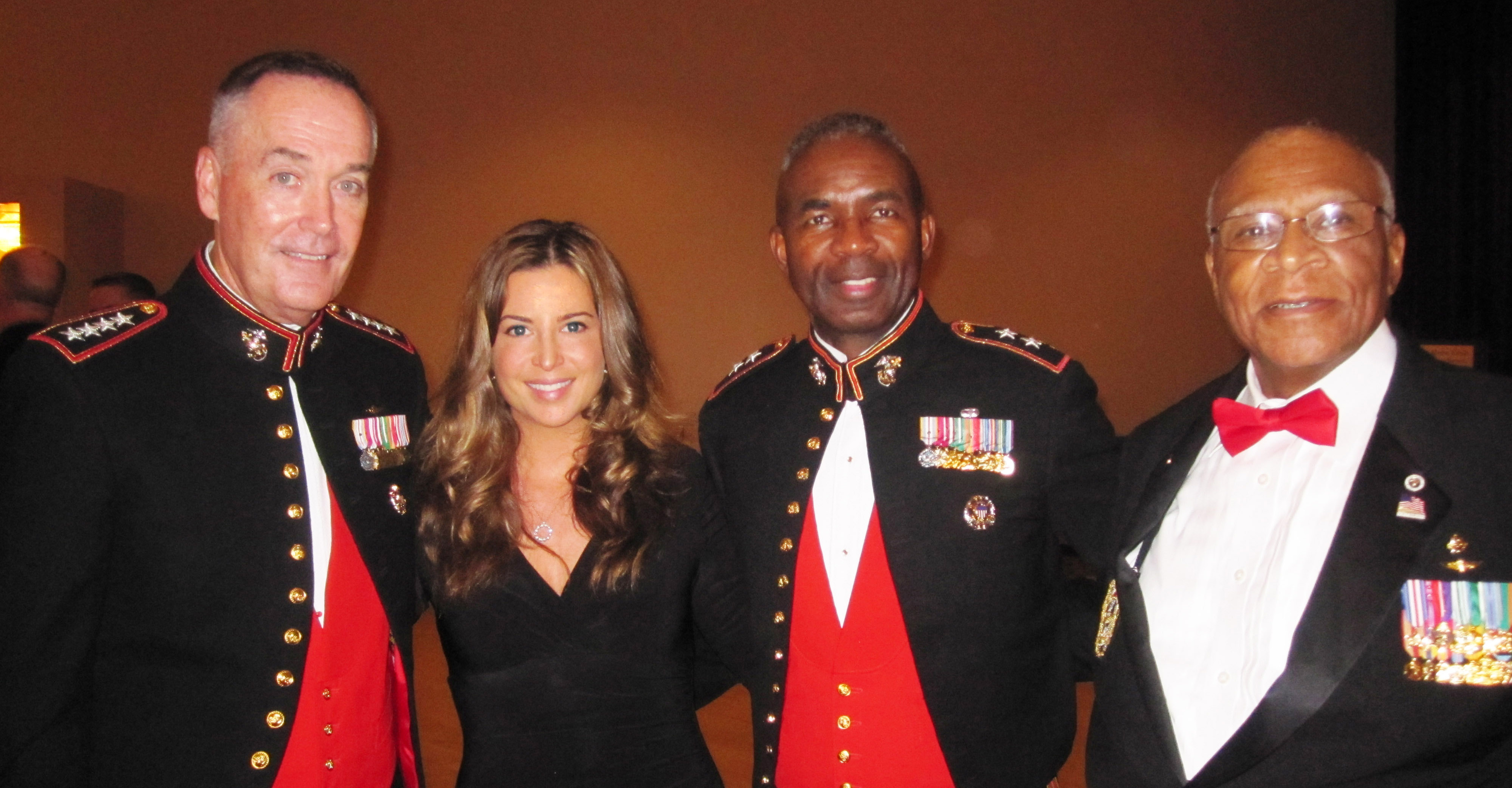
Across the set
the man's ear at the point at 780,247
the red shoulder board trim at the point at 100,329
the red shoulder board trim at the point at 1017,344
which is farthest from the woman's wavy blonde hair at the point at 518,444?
the red shoulder board trim at the point at 1017,344

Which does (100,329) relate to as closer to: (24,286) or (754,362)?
(754,362)

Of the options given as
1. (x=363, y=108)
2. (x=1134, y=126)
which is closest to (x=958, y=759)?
(x=363, y=108)

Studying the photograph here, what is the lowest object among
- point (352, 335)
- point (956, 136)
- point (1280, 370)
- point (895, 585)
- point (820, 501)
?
point (895, 585)

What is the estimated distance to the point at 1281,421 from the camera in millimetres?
1277

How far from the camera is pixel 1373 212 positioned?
1.33 meters

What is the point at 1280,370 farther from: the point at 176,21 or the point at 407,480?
the point at 176,21

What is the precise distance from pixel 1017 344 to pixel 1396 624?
82cm

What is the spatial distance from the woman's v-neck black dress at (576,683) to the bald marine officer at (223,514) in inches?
5.3

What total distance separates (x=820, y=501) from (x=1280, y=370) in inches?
30.9

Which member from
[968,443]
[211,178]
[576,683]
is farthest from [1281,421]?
[211,178]

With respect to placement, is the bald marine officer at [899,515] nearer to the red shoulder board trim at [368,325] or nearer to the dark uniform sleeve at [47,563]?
the red shoulder board trim at [368,325]

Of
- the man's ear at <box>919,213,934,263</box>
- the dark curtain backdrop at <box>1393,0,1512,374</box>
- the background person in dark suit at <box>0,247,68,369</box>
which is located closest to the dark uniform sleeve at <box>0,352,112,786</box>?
the man's ear at <box>919,213,934,263</box>

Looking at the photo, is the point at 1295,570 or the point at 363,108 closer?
the point at 1295,570

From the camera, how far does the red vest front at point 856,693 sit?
1.64 metres
